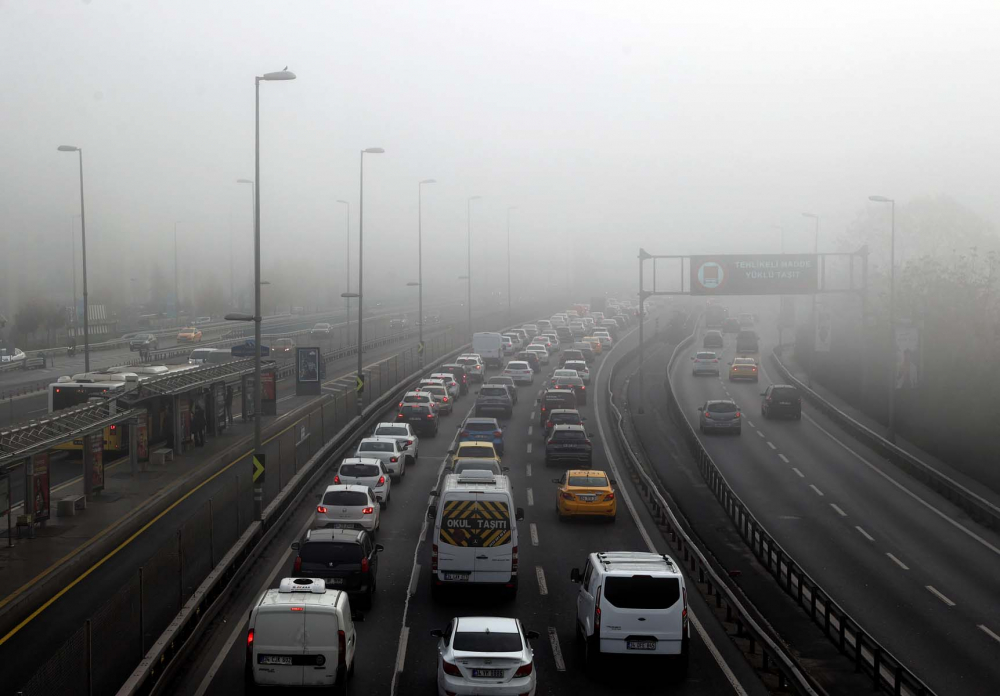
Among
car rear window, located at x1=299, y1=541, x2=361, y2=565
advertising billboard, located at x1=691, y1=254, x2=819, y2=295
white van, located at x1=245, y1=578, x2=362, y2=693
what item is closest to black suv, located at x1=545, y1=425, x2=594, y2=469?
car rear window, located at x1=299, y1=541, x2=361, y2=565

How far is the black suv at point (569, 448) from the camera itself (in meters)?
34.6

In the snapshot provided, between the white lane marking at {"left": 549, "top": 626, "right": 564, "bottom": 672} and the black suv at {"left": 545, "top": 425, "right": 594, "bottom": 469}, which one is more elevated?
the black suv at {"left": 545, "top": 425, "right": 594, "bottom": 469}

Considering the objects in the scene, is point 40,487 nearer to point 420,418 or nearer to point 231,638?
point 231,638

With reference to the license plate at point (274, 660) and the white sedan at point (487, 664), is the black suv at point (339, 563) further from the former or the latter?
the white sedan at point (487, 664)

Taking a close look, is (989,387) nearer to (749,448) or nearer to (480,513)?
(749,448)

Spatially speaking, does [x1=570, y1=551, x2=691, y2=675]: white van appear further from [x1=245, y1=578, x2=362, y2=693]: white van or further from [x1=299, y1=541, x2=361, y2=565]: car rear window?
[x1=299, y1=541, x2=361, y2=565]: car rear window

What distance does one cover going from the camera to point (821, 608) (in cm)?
2011

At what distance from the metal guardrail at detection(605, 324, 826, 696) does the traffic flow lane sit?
2618 millimetres

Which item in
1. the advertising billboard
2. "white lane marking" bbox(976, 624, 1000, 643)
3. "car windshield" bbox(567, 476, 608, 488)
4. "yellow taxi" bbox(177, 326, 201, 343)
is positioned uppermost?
the advertising billboard

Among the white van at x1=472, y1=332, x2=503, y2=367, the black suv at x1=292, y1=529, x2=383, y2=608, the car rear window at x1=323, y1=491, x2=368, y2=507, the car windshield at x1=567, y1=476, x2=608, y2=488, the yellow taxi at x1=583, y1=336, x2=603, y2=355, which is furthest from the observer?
the yellow taxi at x1=583, y1=336, x2=603, y2=355

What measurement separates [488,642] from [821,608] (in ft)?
31.2

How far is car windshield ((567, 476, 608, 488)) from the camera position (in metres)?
26.7

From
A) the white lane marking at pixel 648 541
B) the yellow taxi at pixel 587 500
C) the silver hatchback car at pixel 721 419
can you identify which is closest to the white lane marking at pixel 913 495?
the silver hatchback car at pixel 721 419

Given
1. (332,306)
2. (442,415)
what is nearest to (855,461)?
(442,415)
